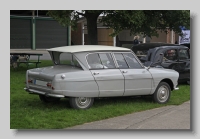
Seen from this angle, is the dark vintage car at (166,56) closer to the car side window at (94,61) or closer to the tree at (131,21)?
the tree at (131,21)

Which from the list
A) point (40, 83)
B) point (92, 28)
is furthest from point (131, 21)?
point (40, 83)

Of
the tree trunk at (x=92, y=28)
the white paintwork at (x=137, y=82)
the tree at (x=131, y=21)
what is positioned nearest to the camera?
the white paintwork at (x=137, y=82)

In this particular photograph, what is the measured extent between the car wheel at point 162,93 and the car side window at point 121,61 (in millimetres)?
1193

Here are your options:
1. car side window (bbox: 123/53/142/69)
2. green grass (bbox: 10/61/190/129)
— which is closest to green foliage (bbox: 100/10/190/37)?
car side window (bbox: 123/53/142/69)

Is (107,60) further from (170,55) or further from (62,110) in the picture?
(170,55)

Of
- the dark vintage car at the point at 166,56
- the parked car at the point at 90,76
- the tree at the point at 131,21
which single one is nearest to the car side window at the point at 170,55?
the dark vintage car at the point at 166,56

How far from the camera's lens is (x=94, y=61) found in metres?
8.37

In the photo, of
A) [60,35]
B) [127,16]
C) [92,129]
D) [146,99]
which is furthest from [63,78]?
[127,16]

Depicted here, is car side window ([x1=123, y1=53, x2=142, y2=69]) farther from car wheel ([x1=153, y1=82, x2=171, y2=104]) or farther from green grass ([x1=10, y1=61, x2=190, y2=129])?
green grass ([x1=10, y1=61, x2=190, y2=129])

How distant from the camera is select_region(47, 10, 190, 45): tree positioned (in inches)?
455

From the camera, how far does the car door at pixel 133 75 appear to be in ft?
28.4

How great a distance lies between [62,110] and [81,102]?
1.51ft

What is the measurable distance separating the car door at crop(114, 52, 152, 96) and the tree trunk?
2249mm

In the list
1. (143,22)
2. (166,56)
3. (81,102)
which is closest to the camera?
(81,102)
